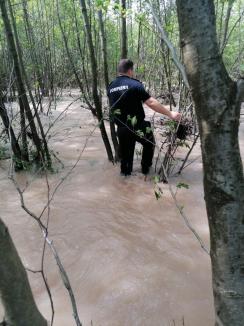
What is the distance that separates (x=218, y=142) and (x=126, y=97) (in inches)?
135

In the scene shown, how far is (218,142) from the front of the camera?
123 centimetres

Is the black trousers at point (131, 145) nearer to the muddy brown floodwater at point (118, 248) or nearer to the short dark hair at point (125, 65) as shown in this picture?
the muddy brown floodwater at point (118, 248)

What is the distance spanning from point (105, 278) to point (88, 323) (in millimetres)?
477

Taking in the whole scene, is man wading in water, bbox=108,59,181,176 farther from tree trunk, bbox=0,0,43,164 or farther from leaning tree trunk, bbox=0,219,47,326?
leaning tree trunk, bbox=0,219,47,326

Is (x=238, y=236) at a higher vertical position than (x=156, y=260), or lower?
higher

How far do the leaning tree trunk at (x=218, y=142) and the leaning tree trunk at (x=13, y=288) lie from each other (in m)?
0.73

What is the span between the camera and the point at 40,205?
13.5 feet

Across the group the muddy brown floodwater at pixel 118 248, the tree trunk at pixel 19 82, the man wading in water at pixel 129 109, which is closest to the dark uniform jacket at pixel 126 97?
the man wading in water at pixel 129 109

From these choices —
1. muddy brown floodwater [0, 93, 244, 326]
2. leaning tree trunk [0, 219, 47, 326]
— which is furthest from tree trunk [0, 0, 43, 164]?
leaning tree trunk [0, 219, 47, 326]

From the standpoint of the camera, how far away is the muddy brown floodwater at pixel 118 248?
2.40 meters

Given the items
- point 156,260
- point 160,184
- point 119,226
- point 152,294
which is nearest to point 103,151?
point 160,184

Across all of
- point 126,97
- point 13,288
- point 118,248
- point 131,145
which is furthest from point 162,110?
point 13,288

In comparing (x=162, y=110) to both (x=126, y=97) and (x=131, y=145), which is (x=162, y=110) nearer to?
(x=126, y=97)

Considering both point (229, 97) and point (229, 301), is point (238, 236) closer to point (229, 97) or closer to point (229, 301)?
point (229, 301)
